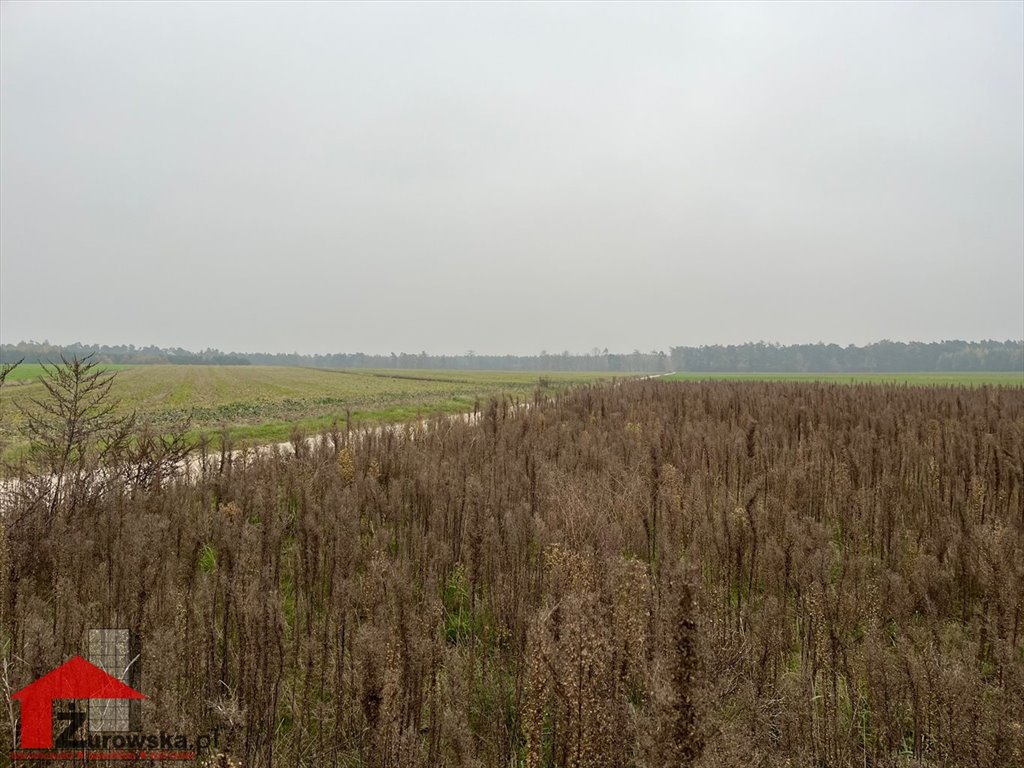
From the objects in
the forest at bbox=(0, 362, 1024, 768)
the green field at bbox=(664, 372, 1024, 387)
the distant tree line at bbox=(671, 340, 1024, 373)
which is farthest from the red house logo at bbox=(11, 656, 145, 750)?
the distant tree line at bbox=(671, 340, 1024, 373)

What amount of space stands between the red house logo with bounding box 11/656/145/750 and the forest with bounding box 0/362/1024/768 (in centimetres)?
14

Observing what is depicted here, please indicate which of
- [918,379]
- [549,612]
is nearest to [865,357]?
[918,379]

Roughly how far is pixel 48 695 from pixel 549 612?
2415 mm

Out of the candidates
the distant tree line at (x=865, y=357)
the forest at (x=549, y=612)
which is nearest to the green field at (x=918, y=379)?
the forest at (x=549, y=612)

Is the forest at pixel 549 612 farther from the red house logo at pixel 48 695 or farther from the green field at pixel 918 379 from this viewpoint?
the green field at pixel 918 379

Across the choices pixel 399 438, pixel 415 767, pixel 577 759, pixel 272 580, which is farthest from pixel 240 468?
pixel 577 759

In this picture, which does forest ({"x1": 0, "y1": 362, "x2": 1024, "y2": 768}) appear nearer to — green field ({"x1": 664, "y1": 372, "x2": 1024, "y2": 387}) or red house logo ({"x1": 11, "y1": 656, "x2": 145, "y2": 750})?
red house logo ({"x1": 11, "y1": 656, "x2": 145, "y2": 750})

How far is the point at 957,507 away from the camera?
5.22 m

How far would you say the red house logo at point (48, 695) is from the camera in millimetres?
2201

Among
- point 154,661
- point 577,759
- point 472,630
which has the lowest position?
point 472,630

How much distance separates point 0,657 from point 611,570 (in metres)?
3.84

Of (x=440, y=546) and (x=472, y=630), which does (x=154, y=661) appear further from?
(x=440, y=546)

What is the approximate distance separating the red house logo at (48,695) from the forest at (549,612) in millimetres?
144

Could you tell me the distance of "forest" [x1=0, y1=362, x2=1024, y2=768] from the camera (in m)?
2.04
